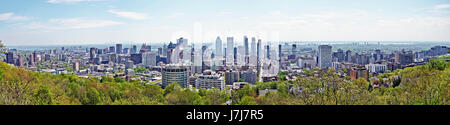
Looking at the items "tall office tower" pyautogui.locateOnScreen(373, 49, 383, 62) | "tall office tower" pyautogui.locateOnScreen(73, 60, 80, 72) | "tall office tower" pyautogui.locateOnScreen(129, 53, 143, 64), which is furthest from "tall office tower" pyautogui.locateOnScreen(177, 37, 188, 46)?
"tall office tower" pyautogui.locateOnScreen(373, 49, 383, 62)

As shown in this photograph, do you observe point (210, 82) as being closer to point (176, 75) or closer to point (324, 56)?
point (176, 75)

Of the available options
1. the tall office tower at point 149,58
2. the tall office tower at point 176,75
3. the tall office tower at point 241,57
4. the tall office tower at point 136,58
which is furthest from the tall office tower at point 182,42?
the tall office tower at point 136,58

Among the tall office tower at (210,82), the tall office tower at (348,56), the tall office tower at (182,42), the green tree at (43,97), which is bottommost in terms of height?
the tall office tower at (210,82)

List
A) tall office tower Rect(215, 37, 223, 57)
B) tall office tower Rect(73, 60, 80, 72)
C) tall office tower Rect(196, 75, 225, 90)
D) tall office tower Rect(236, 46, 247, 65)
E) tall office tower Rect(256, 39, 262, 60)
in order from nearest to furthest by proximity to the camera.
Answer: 1. tall office tower Rect(196, 75, 225, 90)
2. tall office tower Rect(215, 37, 223, 57)
3. tall office tower Rect(256, 39, 262, 60)
4. tall office tower Rect(236, 46, 247, 65)
5. tall office tower Rect(73, 60, 80, 72)

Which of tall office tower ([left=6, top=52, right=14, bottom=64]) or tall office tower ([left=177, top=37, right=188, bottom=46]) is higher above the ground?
tall office tower ([left=177, top=37, right=188, bottom=46])

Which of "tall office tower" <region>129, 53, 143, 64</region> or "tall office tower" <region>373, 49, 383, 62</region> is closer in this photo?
"tall office tower" <region>373, 49, 383, 62</region>

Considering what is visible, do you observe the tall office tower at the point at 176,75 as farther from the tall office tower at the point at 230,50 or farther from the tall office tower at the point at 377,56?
the tall office tower at the point at 377,56

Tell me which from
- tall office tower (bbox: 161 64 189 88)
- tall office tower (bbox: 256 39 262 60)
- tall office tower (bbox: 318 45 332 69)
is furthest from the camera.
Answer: tall office tower (bbox: 318 45 332 69)

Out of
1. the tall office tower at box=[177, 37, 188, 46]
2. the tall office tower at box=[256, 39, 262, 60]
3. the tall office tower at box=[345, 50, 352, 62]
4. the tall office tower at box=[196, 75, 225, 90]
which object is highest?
the tall office tower at box=[177, 37, 188, 46]

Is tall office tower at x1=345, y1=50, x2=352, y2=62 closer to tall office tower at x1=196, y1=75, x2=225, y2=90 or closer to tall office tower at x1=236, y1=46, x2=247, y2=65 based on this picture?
tall office tower at x1=236, y1=46, x2=247, y2=65

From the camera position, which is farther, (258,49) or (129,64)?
(129,64)

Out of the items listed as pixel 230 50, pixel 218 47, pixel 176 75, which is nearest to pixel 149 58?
pixel 230 50

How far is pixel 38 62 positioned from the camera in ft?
43.9

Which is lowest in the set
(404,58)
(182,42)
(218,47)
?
(404,58)
